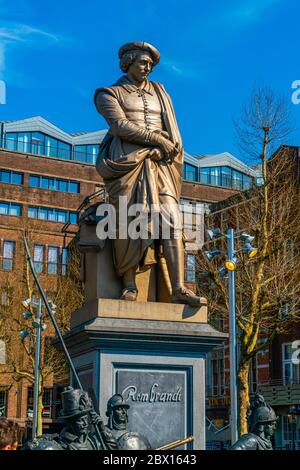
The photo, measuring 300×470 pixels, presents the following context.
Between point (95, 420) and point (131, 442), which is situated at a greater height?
point (95, 420)

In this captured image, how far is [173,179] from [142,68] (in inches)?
62.7

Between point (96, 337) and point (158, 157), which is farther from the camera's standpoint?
point (158, 157)

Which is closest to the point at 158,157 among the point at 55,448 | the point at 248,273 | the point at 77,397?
the point at 77,397

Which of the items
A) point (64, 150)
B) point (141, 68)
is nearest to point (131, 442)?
point (141, 68)

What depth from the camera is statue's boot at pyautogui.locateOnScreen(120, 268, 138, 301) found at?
397 inches

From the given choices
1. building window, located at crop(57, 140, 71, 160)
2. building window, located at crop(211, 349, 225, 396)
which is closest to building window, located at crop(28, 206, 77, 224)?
building window, located at crop(57, 140, 71, 160)

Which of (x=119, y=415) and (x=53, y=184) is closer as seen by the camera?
(x=119, y=415)

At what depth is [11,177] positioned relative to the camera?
6488cm

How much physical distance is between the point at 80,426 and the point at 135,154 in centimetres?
452

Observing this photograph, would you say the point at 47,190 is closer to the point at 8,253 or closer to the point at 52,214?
the point at 52,214

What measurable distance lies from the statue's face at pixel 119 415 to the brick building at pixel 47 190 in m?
38.2

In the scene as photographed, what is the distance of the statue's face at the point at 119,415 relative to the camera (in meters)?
7.99

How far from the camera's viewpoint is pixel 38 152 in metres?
69.8
